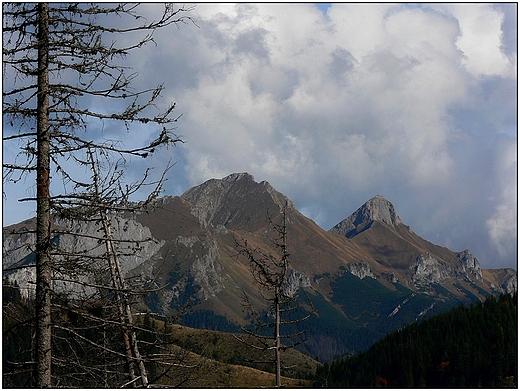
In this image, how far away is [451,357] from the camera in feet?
604

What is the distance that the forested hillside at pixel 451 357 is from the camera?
564ft

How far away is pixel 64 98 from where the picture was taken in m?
11.2

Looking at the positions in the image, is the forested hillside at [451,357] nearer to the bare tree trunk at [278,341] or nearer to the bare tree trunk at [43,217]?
the bare tree trunk at [278,341]

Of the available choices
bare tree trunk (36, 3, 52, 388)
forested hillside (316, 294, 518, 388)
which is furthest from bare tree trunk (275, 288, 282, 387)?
forested hillside (316, 294, 518, 388)

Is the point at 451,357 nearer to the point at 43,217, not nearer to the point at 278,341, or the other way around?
the point at 278,341

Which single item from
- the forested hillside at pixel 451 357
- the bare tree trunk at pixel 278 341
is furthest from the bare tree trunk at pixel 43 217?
the forested hillside at pixel 451 357

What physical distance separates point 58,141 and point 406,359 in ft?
628

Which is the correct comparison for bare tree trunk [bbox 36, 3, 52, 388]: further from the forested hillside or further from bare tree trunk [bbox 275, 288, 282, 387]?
the forested hillside

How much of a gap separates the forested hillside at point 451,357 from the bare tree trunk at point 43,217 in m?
168

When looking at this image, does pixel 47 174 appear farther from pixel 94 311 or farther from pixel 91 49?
pixel 94 311

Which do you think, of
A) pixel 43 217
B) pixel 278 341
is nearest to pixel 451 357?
pixel 278 341

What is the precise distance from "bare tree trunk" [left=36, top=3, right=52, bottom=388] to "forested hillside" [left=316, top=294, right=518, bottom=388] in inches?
6603

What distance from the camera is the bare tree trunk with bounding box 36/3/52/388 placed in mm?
10531

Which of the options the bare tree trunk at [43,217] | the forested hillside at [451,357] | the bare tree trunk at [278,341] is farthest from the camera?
the forested hillside at [451,357]
